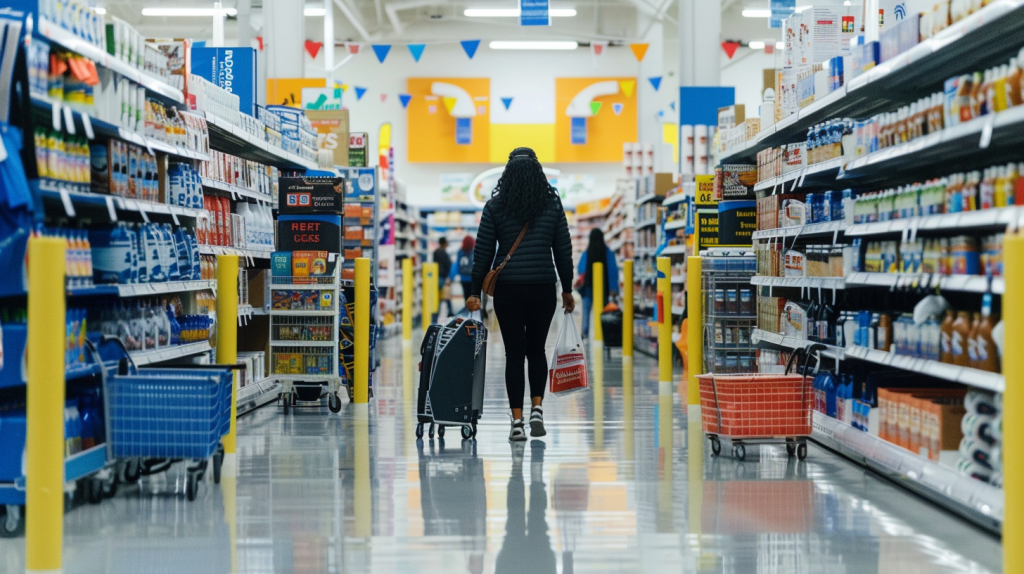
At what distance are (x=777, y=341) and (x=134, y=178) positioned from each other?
12.1 ft

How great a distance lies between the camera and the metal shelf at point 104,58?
370 cm

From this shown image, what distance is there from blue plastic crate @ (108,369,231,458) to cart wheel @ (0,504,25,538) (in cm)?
49

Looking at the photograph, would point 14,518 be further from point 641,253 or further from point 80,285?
point 641,253

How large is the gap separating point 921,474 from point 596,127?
79.2 feet

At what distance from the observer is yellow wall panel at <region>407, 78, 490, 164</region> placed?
27.5 meters

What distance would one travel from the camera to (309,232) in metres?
7.20

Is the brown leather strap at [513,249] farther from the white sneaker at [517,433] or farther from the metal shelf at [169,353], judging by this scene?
the metal shelf at [169,353]

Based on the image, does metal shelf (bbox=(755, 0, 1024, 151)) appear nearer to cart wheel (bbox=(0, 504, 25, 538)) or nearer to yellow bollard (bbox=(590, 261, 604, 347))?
cart wheel (bbox=(0, 504, 25, 538))

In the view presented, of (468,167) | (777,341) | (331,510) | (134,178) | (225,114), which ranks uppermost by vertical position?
(468,167)

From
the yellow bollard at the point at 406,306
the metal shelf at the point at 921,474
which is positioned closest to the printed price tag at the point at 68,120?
the metal shelf at the point at 921,474

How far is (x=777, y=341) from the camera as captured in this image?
6.18 metres

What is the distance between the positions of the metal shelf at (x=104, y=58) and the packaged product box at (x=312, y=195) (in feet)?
6.34

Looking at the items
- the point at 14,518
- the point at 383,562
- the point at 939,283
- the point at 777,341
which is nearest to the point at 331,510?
the point at 383,562

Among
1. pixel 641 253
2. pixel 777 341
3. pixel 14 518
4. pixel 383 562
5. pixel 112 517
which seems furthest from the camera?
pixel 641 253
